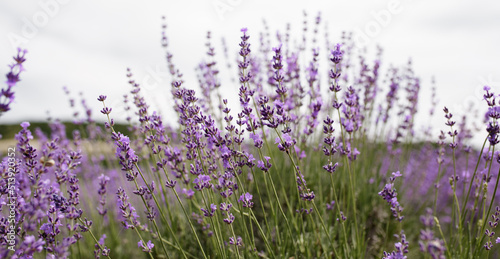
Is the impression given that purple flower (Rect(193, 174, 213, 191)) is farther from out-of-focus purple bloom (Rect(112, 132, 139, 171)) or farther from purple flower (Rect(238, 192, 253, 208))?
out-of-focus purple bloom (Rect(112, 132, 139, 171))

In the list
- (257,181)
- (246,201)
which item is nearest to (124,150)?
(246,201)

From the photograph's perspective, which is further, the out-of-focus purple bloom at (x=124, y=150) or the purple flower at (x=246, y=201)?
the purple flower at (x=246, y=201)

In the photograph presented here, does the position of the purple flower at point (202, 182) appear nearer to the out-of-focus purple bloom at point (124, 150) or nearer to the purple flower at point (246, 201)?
the purple flower at point (246, 201)

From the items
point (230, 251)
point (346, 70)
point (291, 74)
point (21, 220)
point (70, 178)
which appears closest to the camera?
point (21, 220)

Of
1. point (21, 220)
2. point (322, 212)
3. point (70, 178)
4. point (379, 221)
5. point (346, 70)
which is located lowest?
point (379, 221)

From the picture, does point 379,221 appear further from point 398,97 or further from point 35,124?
point 35,124

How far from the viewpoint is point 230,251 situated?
2.88m

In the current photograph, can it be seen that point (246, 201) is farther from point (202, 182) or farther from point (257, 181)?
point (257, 181)

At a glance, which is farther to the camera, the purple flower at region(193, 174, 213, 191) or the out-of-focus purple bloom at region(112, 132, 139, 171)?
the purple flower at region(193, 174, 213, 191)

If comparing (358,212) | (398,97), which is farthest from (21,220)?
(398,97)

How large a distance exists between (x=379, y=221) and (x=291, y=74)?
1.93 metres

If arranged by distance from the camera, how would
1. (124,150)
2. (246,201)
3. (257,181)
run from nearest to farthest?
(124,150) < (246,201) < (257,181)

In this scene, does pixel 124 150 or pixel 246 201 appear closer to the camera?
pixel 124 150

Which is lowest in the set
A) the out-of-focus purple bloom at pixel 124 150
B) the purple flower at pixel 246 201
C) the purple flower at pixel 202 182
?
the purple flower at pixel 246 201
